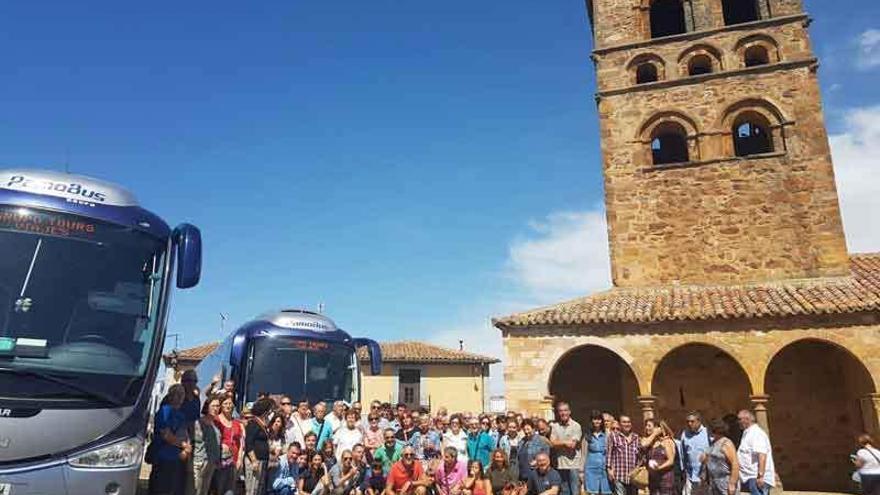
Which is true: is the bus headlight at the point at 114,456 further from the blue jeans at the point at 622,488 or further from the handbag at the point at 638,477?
the handbag at the point at 638,477

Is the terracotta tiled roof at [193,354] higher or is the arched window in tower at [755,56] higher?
the arched window in tower at [755,56]

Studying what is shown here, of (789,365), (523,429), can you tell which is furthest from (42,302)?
(789,365)

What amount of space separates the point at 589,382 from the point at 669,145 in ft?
26.6

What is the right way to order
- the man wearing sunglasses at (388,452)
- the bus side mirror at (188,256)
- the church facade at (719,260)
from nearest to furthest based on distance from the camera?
1. the bus side mirror at (188,256)
2. the man wearing sunglasses at (388,452)
3. the church facade at (719,260)

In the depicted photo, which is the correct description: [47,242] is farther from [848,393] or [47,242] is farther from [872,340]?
[848,393]

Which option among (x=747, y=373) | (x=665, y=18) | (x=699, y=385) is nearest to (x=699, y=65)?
(x=665, y=18)

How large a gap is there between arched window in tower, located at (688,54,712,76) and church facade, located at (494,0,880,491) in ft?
0.12

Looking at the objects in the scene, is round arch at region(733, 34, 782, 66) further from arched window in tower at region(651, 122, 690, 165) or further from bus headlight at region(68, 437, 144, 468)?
bus headlight at region(68, 437, 144, 468)

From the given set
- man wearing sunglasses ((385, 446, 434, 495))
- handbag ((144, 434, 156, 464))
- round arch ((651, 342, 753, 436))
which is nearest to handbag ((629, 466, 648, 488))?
man wearing sunglasses ((385, 446, 434, 495))

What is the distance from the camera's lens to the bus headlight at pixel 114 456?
13.6 feet

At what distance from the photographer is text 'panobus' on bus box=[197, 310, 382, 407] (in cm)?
945

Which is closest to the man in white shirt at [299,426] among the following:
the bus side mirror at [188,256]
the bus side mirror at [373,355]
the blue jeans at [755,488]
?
the bus side mirror at [373,355]

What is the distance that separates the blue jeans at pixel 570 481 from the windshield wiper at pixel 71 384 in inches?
236

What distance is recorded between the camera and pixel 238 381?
926cm
